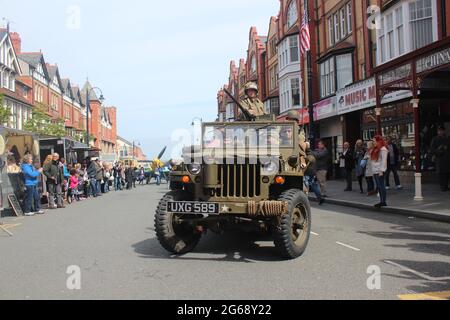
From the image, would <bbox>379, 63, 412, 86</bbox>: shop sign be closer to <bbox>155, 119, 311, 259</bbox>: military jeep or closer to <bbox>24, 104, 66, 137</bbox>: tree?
<bbox>155, 119, 311, 259</bbox>: military jeep

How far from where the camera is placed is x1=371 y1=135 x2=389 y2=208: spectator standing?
11.7 meters

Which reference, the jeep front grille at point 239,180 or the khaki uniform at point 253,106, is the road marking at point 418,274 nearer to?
the jeep front grille at point 239,180

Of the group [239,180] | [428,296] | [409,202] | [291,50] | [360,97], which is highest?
[291,50]

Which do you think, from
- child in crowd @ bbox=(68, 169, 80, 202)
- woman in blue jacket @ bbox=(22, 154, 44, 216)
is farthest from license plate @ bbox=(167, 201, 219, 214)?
child in crowd @ bbox=(68, 169, 80, 202)

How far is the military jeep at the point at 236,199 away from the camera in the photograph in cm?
617

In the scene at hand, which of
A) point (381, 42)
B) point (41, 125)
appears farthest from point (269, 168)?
point (41, 125)

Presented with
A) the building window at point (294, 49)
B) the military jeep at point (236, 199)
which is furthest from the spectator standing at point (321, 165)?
the building window at point (294, 49)

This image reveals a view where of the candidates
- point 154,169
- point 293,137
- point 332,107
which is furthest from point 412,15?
point 154,169

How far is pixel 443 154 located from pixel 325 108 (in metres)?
12.5

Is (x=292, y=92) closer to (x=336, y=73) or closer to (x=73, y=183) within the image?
(x=336, y=73)

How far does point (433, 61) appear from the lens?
12.4 meters

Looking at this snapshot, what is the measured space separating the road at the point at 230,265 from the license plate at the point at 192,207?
2.27 feet
